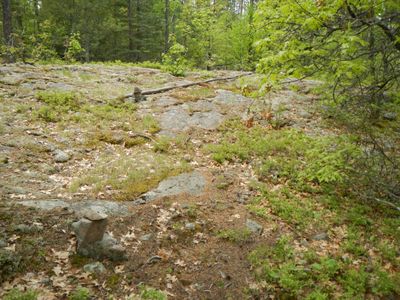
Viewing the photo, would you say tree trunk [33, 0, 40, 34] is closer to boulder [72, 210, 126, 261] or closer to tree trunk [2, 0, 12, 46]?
tree trunk [2, 0, 12, 46]

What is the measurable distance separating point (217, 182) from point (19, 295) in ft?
16.7

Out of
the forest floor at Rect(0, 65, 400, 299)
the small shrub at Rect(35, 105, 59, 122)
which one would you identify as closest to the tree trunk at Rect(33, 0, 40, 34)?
the forest floor at Rect(0, 65, 400, 299)

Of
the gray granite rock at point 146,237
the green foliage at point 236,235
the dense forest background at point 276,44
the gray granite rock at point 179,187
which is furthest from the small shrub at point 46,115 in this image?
the green foliage at point 236,235

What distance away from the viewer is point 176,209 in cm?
679

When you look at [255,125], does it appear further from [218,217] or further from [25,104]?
[25,104]

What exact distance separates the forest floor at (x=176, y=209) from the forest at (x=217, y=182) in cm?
3

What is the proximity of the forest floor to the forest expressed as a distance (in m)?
0.03

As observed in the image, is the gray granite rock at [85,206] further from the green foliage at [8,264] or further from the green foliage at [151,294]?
the green foliage at [151,294]

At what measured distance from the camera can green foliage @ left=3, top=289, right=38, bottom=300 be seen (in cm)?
403

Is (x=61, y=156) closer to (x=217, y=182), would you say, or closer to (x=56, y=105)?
(x=56, y=105)

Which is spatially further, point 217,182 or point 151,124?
point 151,124

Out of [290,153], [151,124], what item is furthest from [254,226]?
[151,124]

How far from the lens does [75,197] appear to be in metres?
6.62

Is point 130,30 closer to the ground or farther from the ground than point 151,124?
farther from the ground
